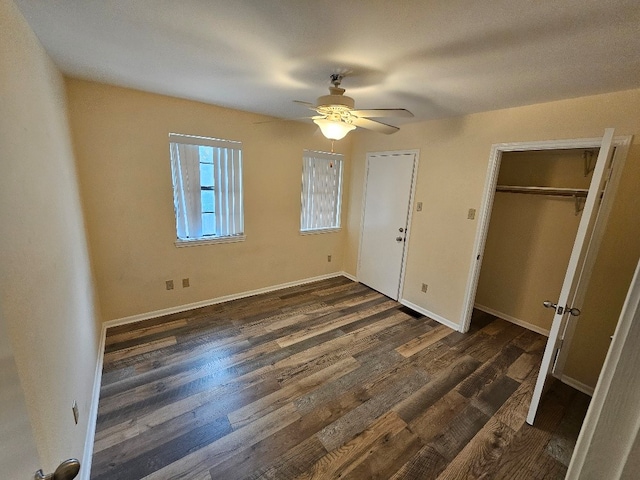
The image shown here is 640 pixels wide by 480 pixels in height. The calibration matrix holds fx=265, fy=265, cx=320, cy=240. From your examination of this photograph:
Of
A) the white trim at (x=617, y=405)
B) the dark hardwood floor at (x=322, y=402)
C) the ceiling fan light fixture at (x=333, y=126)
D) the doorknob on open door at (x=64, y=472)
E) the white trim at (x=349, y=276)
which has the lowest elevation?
the dark hardwood floor at (x=322, y=402)

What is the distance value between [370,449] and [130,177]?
3.05 m

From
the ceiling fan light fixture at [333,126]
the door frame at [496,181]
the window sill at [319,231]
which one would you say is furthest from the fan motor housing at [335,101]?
the window sill at [319,231]

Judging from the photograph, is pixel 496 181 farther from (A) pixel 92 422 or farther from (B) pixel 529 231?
(A) pixel 92 422

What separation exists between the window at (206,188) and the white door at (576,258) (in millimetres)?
3073

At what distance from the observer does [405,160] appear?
3.40 metres

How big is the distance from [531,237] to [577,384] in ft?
5.04

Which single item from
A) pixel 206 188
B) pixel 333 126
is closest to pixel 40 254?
pixel 333 126

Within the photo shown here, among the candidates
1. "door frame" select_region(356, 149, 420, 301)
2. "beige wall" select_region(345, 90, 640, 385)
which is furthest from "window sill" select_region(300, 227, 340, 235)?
"door frame" select_region(356, 149, 420, 301)

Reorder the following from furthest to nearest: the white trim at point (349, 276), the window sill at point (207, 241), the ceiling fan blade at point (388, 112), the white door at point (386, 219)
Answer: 1. the white trim at point (349, 276)
2. the white door at point (386, 219)
3. the window sill at point (207, 241)
4. the ceiling fan blade at point (388, 112)

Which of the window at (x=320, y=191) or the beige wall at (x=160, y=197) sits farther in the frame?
the window at (x=320, y=191)

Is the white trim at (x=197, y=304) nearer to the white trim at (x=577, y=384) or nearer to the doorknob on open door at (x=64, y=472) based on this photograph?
the doorknob on open door at (x=64, y=472)

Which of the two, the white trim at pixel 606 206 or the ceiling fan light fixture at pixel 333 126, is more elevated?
the ceiling fan light fixture at pixel 333 126

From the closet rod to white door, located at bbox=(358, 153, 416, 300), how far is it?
1084 mm

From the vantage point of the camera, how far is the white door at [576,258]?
4.96 feet
